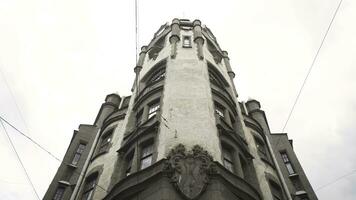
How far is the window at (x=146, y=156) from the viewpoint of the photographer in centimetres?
1579

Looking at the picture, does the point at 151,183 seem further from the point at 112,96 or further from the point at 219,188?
the point at 112,96

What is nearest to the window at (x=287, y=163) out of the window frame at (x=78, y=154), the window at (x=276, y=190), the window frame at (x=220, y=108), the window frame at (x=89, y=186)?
the window at (x=276, y=190)

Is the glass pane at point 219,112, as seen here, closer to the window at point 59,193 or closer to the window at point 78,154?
the window at point 78,154

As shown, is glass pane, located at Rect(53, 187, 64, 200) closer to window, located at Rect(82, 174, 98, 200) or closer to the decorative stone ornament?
window, located at Rect(82, 174, 98, 200)

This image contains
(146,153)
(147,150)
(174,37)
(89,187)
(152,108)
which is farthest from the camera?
(174,37)

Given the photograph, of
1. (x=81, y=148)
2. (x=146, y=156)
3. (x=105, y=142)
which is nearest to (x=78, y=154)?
(x=81, y=148)

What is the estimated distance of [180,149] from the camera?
46.5 feet

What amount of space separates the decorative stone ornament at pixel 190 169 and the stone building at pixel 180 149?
1.7 inches

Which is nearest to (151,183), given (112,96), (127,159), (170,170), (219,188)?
(170,170)

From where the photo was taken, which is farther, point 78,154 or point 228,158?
point 78,154

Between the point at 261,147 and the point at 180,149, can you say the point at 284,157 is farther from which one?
the point at 180,149

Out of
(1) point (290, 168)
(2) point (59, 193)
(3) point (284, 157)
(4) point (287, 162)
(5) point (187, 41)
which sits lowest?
(2) point (59, 193)

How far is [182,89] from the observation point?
19.3 metres

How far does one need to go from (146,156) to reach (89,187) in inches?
210
